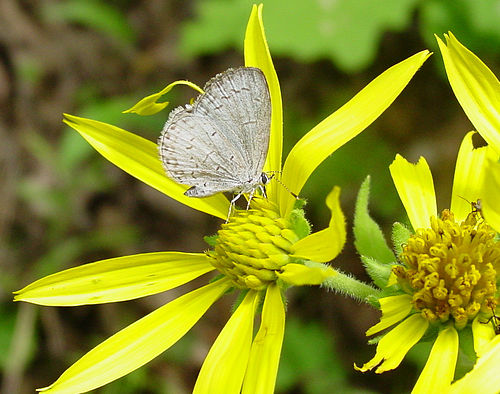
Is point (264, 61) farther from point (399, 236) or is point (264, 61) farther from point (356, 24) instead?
point (356, 24)

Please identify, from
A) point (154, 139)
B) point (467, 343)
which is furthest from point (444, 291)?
point (154, 139)

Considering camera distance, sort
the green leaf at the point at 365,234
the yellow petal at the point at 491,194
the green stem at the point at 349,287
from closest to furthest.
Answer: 1. the yellow petal at the point at 491,194
2. the green stem at the point at 349,287
3. the green leaf at the point at 365,234

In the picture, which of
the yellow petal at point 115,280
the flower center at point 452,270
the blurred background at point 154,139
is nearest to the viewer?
the flower center at point 452,270

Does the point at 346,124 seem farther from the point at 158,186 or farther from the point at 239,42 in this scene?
the point at 239,42

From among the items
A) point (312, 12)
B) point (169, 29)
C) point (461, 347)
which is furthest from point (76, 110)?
point (461, 347)

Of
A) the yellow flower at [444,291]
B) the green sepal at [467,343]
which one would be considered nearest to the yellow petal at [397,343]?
the yellow flower at [444,291]

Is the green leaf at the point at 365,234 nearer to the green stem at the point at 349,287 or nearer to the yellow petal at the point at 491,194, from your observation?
the green stem at the point at 349,287

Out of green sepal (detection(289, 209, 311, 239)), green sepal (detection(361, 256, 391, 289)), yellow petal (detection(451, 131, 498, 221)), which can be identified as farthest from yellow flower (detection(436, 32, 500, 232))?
green sepal (detection(289, 209, 311, 239))
